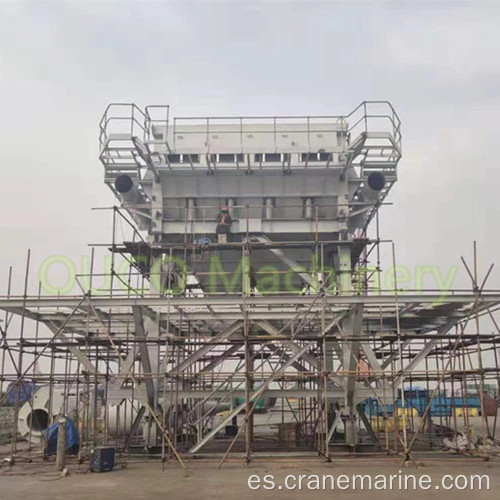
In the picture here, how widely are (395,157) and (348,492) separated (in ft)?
37.5

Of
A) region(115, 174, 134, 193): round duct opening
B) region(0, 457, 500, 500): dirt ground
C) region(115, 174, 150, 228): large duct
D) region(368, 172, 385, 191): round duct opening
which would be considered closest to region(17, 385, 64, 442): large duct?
region(0, 457, 500, 500): dirt ground

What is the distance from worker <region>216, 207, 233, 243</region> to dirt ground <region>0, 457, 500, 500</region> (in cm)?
686

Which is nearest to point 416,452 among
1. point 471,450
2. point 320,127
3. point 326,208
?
point 471,450

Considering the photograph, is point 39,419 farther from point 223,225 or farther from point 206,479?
point 206,479

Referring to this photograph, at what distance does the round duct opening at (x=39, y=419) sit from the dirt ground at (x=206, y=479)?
22.6ft

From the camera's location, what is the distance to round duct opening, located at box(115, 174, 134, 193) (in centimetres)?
1992

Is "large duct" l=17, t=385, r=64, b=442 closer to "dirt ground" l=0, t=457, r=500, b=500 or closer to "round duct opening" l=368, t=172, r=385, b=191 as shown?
"dirt ground" l=0, t=457, r=500, b=500

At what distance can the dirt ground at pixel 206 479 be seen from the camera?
481 inches

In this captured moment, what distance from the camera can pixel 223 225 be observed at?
65.7 feet

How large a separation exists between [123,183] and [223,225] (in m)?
3.38

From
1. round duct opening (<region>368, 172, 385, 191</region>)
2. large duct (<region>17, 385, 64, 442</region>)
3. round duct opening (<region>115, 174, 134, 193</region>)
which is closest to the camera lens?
round duct opening (<region>368, 172, 385, 191</region>)

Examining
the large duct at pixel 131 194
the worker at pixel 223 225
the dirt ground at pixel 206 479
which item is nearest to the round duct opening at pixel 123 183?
the large duct at pixel 131 194

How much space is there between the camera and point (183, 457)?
17.5 m

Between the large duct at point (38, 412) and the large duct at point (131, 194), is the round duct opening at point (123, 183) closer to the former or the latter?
the large duct at point (131, 194)
